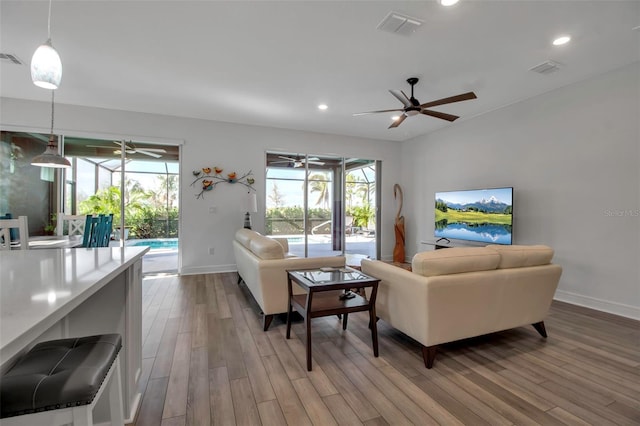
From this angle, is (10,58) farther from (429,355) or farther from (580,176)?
(580,176)

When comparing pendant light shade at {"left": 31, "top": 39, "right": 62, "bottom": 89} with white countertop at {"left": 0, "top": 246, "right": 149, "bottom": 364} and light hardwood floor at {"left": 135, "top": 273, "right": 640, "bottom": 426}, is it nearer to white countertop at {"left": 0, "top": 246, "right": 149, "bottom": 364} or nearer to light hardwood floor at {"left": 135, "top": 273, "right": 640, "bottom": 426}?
white countertop at {"left": 0, "top": 246, "right": 149, "bottom": 364}

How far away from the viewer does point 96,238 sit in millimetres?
3264

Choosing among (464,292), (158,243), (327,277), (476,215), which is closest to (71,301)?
(327,277)

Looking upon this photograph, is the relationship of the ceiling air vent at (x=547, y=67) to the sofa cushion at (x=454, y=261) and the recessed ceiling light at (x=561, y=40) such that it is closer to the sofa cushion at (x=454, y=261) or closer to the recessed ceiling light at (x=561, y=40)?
the recessed ceiling light at (x=561, y=40)

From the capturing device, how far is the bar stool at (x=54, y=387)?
84 centimetres

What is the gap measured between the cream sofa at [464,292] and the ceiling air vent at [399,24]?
1935 mm

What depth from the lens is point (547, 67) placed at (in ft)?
10.7

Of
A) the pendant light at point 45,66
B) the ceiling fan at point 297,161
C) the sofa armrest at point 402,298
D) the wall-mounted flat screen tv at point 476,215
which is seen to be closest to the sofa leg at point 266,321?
the sofa armrest at point 402,298

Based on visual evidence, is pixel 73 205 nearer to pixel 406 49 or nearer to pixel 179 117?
pixel 179 117

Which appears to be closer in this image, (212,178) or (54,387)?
(54,387)

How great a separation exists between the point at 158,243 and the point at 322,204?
3.50 meters

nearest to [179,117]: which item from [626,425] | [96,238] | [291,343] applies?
[96,238]

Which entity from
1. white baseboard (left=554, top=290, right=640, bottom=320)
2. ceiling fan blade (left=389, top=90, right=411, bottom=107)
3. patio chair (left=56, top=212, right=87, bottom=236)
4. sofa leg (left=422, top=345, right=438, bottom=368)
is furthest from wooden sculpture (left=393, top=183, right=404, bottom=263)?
patio chair (left=56, top=212, right=87, bottom=236)

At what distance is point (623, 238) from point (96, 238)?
585 centimetres
